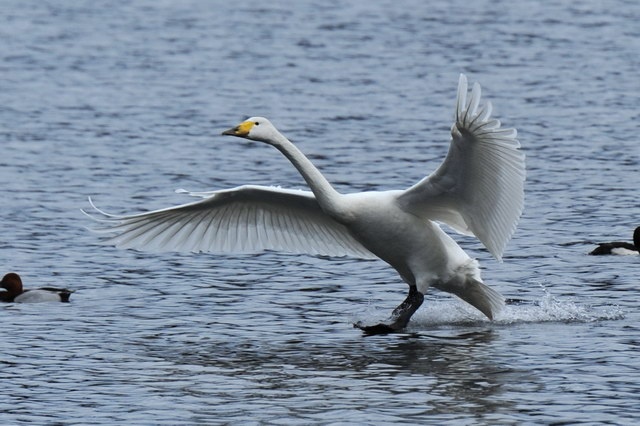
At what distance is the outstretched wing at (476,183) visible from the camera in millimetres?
13676

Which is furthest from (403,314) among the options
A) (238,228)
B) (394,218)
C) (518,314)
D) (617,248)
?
(617,248)

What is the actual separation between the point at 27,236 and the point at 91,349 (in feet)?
18.7

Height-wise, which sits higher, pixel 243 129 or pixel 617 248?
pixel 243 129

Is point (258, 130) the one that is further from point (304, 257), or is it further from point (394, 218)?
point (304, 257)

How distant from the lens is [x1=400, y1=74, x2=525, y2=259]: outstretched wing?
13676 millimetres

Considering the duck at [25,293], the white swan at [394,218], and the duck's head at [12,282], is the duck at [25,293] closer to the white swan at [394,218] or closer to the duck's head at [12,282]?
the duck's head at [12,282]

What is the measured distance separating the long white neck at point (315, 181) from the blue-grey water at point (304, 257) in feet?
3.94

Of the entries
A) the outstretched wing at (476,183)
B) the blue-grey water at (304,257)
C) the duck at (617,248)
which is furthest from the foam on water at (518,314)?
the duck at (617,248)

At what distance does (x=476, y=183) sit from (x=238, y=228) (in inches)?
112

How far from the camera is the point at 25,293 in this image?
55.5ft

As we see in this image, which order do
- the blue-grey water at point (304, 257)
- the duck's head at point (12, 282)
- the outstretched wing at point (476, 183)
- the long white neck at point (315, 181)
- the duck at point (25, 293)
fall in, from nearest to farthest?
the blue-grey water at point (304, 257) → the outstretched wing at point (476, 183) → the long white neck at point (315, 181) → the duck at point (25, 293) → the duck's head at point (12, 282)

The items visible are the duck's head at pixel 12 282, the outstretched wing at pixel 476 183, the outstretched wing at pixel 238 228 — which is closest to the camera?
the outstretched wing at pixel 476 183

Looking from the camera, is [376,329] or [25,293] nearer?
[376,329]

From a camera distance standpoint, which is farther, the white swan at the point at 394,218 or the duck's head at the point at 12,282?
the duck's head at the point at 12,282
